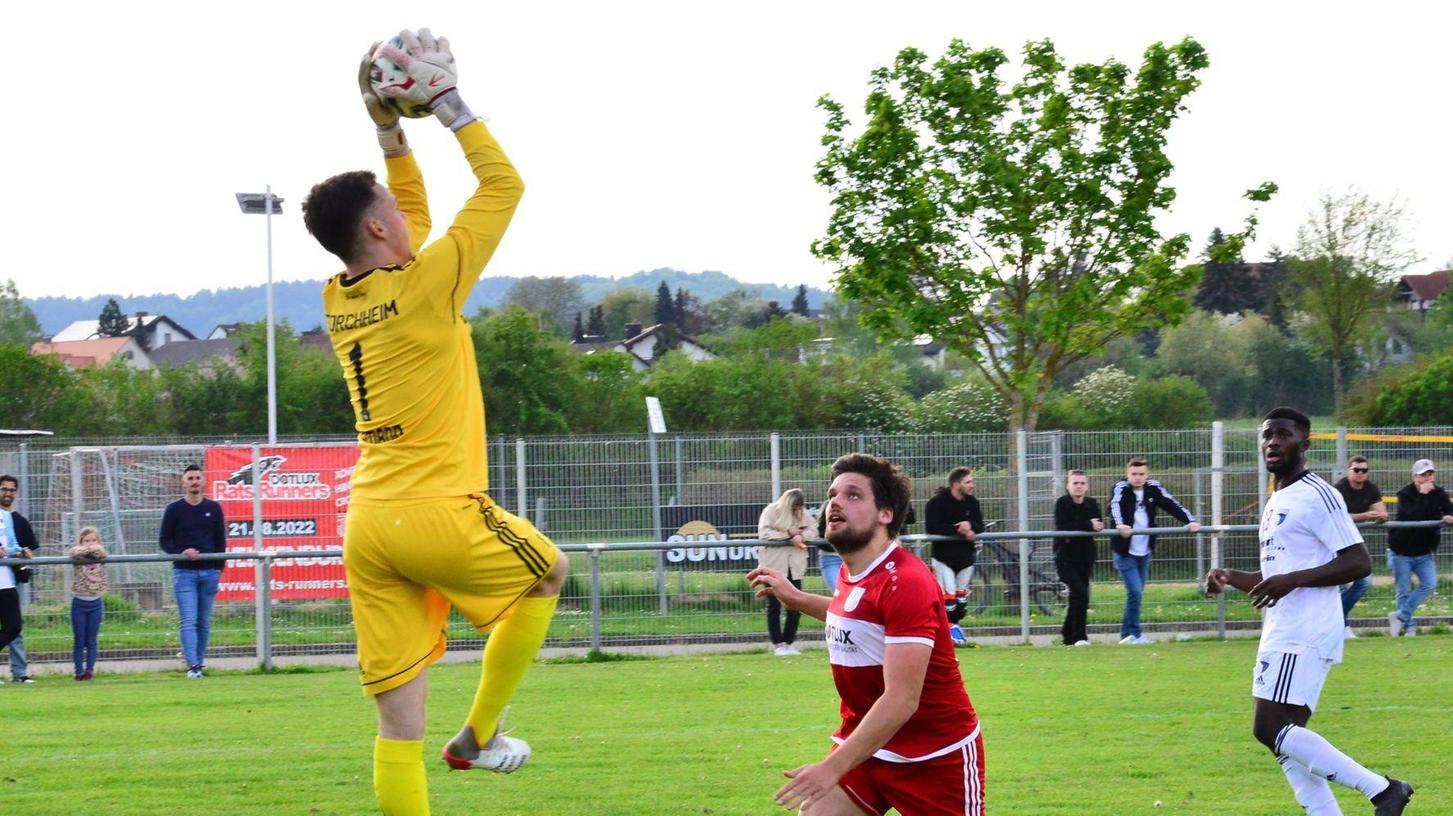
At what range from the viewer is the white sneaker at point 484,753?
571cm

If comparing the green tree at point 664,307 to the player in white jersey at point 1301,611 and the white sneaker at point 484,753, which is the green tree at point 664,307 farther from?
the white sneaker at point 484,753

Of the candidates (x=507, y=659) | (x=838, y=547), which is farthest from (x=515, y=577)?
(x=838, y=547)

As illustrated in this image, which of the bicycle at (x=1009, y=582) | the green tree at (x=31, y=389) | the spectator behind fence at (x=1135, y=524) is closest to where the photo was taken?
the spectator behind fence at (x=1135, y=524)

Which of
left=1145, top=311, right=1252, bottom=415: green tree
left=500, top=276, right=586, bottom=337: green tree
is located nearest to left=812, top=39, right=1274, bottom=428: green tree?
left=1145, top=311, right=1252, bottom=415: green tree

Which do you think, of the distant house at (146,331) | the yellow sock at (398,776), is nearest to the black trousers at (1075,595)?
the yellow sock at (398,776)

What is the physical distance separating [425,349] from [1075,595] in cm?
1387

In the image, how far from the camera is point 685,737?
10617 mm

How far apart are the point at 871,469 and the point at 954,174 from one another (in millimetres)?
19167

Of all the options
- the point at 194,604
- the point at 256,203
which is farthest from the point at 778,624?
the point at 256,203

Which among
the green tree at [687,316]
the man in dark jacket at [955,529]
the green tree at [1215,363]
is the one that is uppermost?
the green tree at [687,316]

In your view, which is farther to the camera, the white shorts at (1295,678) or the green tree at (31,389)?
the green tree at (31,389)

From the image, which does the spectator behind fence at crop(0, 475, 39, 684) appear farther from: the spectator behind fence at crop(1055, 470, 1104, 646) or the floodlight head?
the floodlight head

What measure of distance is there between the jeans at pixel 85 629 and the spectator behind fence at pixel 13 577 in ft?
1.66

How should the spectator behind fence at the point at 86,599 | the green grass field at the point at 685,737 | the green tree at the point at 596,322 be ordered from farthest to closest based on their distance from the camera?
the green tree at the point at 596,322 < the spectator behind fence at the point at 86,599 < the green grass field at the point at 685,737
